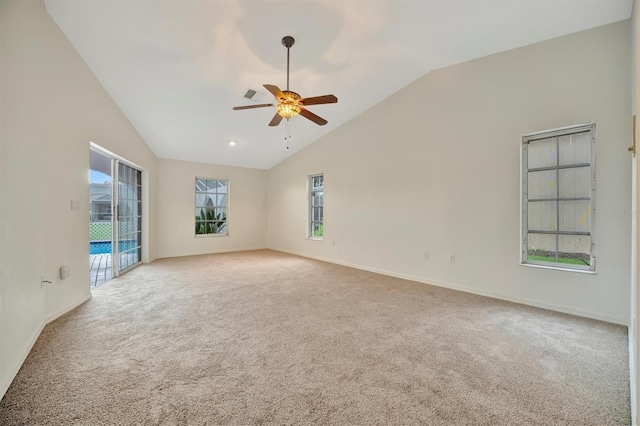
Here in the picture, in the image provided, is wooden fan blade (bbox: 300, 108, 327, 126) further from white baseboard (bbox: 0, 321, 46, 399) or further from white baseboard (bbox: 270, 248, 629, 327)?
white baseboard (bbox: 0, 321, 46, 399)

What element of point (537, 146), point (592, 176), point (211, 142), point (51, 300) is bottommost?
point (51, 300)

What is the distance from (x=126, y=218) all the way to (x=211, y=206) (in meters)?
2.55

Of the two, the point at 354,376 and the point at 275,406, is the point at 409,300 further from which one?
the point at 275,406

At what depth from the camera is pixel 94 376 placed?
6.04ft

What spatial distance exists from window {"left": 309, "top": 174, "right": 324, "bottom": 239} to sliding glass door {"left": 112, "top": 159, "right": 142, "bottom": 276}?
3.81 m

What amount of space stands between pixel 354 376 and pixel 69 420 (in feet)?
5.45

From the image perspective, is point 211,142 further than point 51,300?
Yes

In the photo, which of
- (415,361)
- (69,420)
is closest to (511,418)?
(415,361)

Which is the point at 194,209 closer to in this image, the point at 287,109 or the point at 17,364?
the point at 287,109

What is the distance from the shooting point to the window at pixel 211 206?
7.20m

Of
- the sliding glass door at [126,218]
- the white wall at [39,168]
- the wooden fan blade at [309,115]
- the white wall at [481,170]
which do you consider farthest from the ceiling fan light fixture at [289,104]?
the sliding glass door at [126,218]

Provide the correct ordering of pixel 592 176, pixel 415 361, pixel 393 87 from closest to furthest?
pixel 415 361
pixel 592 176
pixel 393 87

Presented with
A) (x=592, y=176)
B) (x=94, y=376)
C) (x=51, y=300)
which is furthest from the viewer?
(x=592, y=176)

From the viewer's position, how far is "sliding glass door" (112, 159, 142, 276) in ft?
14.9
